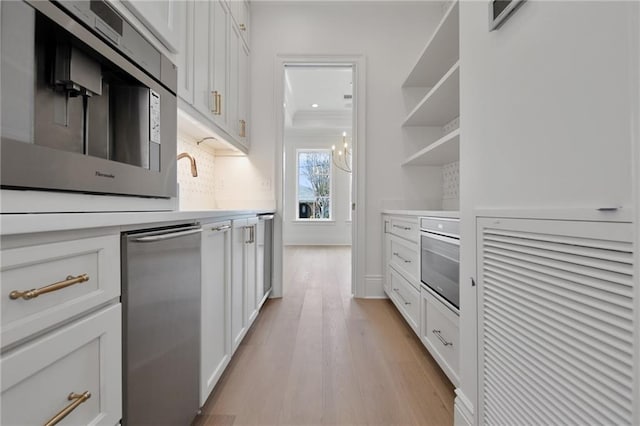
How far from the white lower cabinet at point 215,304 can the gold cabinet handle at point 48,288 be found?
0.60 m

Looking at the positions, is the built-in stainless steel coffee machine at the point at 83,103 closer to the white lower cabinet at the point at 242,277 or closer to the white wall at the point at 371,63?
the white lower cabinet at the point at 242,277

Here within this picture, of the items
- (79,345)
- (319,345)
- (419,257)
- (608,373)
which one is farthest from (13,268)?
(419,257)

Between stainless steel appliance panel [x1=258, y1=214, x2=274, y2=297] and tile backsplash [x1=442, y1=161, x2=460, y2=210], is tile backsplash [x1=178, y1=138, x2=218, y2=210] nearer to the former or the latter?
stainless steel appliance panel [x1=258, y1=214, x2=274, y2=297]

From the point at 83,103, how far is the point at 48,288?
583mm

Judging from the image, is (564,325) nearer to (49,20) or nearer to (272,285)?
(49,20)

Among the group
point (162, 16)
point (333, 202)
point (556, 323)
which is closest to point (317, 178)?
point (333, 202)

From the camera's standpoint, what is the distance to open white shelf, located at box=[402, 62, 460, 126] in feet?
6.23

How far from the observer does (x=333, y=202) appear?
721cm

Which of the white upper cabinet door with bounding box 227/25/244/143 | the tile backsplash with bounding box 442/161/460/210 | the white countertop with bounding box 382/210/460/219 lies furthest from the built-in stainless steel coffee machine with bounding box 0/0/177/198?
the tile backsplash with bounding box 442/161/460/210

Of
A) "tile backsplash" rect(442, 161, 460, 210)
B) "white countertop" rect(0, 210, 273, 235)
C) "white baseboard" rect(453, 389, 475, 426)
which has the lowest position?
"white baseboard" rect(453, 389, 475, 426)

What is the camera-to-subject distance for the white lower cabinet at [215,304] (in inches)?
48.5

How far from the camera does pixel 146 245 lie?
0.83m

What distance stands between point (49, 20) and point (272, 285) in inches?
100

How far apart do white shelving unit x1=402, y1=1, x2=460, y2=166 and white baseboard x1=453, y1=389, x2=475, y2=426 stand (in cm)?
128
